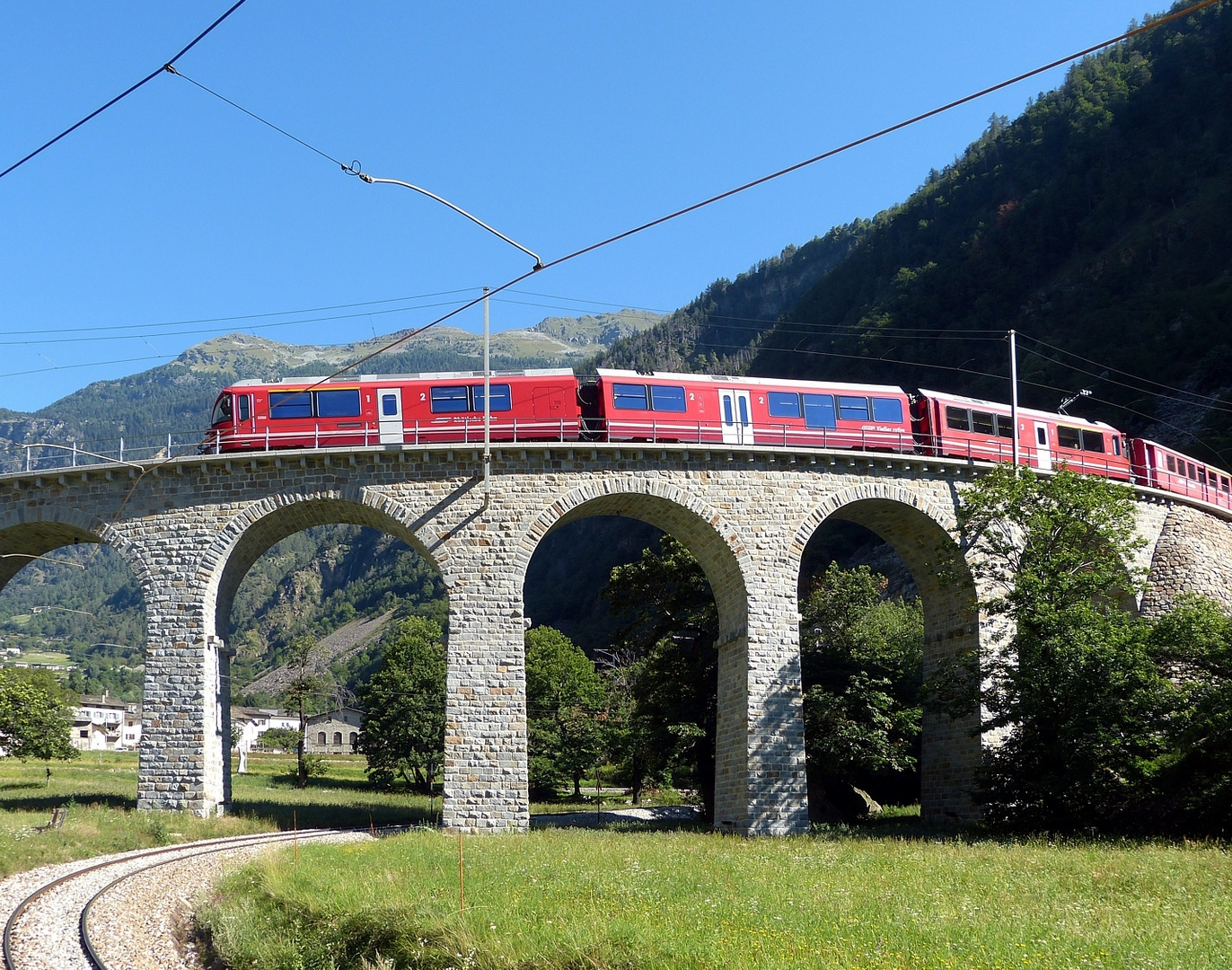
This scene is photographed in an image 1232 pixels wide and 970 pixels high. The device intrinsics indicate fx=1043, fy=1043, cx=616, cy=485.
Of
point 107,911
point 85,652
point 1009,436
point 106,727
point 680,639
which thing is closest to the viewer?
point 107,911

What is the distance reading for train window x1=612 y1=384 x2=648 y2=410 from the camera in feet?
99.2

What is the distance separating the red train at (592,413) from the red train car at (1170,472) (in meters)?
7.18

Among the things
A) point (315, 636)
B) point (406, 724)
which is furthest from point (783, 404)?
point (315, 636)

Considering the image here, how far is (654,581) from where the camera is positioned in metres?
34.8

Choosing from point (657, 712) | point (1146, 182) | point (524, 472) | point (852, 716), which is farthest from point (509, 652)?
point (1146, 182)

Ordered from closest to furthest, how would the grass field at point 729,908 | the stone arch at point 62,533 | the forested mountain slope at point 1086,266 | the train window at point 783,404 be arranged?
the grass field at point 729,908 < the stone arch at point 62,533 < the train window at point 783,404 < the forested mountain slope at point 1086,266

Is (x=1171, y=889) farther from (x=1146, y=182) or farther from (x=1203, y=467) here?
(x=1146, y=182)

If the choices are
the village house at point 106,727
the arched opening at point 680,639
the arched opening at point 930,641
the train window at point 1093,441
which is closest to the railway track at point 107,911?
the arched opening at point 680,639

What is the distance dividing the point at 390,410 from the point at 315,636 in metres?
104

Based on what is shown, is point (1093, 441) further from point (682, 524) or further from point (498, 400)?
point (498, 400)

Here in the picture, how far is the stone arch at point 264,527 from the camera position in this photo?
27.6m

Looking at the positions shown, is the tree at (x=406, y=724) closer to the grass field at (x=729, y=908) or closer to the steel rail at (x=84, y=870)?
the steel rail at (x=84, y=870)

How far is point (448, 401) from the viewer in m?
29.9

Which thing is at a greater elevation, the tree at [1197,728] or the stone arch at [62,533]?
the stone arch at [62,533]
